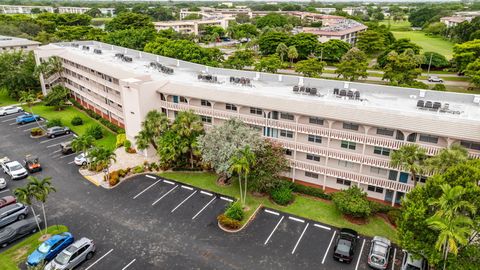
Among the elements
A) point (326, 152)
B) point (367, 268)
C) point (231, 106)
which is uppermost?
point (231, 106)

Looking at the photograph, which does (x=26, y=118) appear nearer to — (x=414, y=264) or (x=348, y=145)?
(x=348, y=145)

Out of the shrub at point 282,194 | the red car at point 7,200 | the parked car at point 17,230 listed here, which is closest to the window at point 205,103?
the shrub at point 282,194

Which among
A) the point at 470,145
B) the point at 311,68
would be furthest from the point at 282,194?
the point at 311,68

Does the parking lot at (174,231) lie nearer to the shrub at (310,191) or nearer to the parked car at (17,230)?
the parked car at (17,230)

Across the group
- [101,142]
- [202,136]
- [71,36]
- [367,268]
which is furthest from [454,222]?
[71,36]

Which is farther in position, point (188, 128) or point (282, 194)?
point (188, 128)

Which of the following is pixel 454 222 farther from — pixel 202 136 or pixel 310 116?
pixel 202 136
